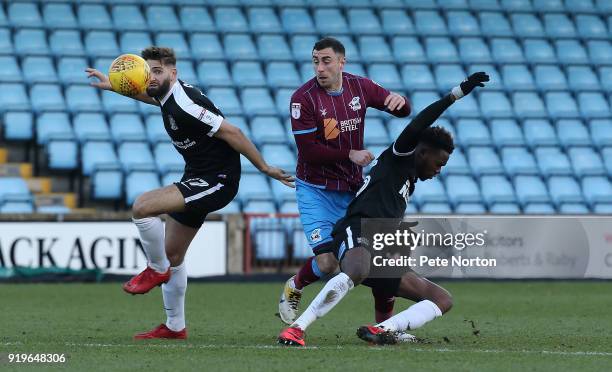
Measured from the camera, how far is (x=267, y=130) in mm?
17781

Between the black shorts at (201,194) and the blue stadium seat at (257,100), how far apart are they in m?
10.1

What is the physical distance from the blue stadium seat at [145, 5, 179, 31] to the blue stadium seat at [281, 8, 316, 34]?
75.2 inches

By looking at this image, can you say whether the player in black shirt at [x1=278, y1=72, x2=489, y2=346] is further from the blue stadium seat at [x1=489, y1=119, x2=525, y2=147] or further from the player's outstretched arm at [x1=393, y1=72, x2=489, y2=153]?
the blue stadium seat at [x1=489, y1=119, x2=525, y2=147]

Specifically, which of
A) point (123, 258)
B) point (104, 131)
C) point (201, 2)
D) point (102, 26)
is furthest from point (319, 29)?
point (123, 258)

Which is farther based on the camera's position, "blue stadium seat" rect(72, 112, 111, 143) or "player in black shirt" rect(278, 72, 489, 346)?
"blue stadium seat" rect(72, 112, 111, 143)

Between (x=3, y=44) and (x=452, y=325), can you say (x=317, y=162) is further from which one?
(x=3, y=44)

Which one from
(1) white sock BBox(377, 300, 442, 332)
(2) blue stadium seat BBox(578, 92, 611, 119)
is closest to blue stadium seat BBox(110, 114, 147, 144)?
(2) blue stadium seat BBox(578, 92, 611, 119)

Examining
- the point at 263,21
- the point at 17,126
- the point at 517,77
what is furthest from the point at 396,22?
the point at 17,126

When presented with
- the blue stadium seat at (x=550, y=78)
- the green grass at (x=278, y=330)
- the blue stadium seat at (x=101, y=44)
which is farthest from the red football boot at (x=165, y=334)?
the blue stadium seat at (x=550, y=78)

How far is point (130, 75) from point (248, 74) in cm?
1143

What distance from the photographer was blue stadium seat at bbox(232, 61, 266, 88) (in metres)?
18.7

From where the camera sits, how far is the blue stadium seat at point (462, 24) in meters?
21.1

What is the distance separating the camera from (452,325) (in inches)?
364

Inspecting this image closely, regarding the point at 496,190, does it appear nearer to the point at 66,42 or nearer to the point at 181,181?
the point at 66,42
